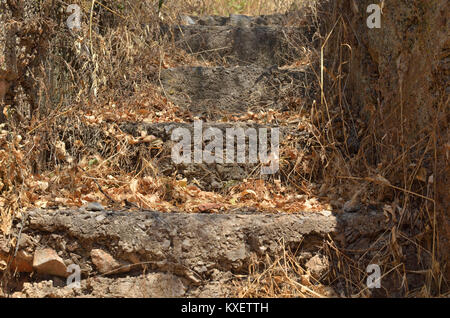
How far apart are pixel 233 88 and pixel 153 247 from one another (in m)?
1.55

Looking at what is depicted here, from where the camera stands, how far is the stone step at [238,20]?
174 inches

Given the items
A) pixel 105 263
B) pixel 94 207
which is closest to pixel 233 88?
pixel 94 207

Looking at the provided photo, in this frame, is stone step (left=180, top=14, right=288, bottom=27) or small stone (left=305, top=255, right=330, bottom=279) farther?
stone step (left=180, top=14, right=288, bottom=27)

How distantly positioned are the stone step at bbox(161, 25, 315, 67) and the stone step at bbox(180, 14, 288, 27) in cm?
38

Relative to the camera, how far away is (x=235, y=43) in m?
4.02

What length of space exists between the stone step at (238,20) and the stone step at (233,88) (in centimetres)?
104

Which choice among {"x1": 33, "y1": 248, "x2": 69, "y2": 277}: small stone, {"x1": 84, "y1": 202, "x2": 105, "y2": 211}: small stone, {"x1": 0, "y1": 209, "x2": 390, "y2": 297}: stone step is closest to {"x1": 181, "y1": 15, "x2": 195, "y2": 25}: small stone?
{"x1": 84, "y1": 202, "x2": 105, "y2": 211}: small stone

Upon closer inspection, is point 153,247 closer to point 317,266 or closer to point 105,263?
point 105,263

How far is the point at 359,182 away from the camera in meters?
2.49

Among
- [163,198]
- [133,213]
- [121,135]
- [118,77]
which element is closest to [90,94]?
[118,77]

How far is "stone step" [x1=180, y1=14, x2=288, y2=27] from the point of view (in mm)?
4410

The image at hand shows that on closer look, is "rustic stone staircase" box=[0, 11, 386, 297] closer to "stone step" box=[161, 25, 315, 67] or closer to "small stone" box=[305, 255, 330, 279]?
"small stone" box=[305, 255, 330, 279]

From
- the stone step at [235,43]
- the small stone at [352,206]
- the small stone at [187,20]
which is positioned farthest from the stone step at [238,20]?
the small stone at [352,206]

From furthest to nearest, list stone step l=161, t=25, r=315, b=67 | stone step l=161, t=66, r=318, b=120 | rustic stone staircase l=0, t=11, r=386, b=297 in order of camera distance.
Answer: stone step l=161, t=25, r=315, b=67
stone step l=161, t=66, r=318, b=120
rustic stone staircase l=0, t=11, r=386, b=297
